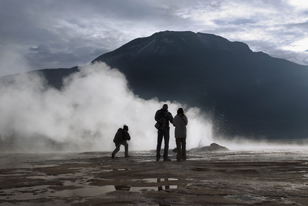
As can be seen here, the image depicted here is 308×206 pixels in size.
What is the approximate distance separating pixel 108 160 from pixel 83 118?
73.9ft

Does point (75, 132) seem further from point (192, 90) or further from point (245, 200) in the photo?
point (192, 90)

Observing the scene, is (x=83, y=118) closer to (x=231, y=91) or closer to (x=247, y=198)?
(x=247, y=198)

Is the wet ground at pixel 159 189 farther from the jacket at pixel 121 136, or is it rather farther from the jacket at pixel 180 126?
the jacket at pixel 121 136

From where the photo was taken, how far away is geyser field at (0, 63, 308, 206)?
5480 mm

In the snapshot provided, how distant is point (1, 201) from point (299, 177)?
5.53 meters

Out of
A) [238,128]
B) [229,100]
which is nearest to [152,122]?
[238,128]

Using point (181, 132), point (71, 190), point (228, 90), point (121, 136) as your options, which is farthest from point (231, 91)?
point (71, 190)

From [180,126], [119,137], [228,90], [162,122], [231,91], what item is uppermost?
[228,90]

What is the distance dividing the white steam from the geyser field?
10cm

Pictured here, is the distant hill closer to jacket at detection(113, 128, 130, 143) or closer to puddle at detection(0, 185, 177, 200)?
jacket at detection(113, 128, 130, 143)

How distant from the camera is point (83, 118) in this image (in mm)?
35344

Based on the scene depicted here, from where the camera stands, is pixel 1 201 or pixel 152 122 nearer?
pixel 1 201

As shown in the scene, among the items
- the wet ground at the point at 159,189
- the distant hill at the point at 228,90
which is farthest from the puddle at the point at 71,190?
the distant hill at the point at 228,90

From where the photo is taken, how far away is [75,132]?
34.3m
